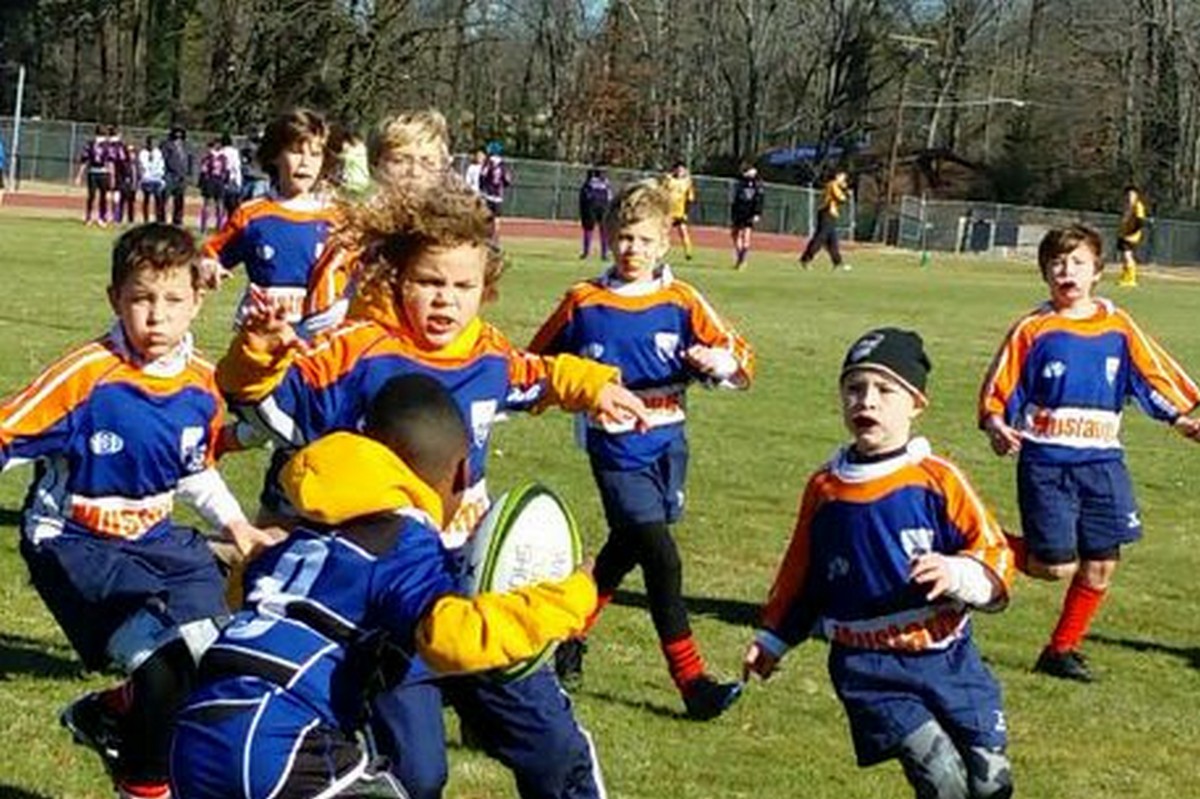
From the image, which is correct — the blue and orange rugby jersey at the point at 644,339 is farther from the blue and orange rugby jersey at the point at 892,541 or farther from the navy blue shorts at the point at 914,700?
the navy blue shorts at the point at 914,700

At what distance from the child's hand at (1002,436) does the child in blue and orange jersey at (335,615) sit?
471 centimetres

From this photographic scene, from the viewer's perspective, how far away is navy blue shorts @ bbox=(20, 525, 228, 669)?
234 inches

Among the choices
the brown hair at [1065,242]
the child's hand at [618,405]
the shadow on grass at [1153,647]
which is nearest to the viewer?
the child's hand at [618,405]

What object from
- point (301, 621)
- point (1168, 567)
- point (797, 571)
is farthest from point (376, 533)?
point (1168, 567)

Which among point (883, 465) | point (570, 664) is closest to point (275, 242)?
point (570, 664)

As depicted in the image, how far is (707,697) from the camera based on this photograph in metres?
7.43

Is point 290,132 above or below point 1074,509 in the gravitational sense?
above

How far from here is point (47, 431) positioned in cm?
583

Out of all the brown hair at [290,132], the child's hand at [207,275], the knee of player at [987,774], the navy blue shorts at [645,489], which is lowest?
the knee of player at [987,774]

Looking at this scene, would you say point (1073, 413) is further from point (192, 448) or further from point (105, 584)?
point (105, 584)

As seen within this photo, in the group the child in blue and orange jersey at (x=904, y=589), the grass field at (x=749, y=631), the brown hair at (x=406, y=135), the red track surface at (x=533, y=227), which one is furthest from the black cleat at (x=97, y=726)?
the red track surface at (x=533, y=227)

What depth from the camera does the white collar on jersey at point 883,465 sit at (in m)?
5.59

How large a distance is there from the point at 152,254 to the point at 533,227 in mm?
51953

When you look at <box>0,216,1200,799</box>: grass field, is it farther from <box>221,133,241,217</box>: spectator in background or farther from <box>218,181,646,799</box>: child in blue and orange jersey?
<box>221,133,241,217</box>: spectator in background
